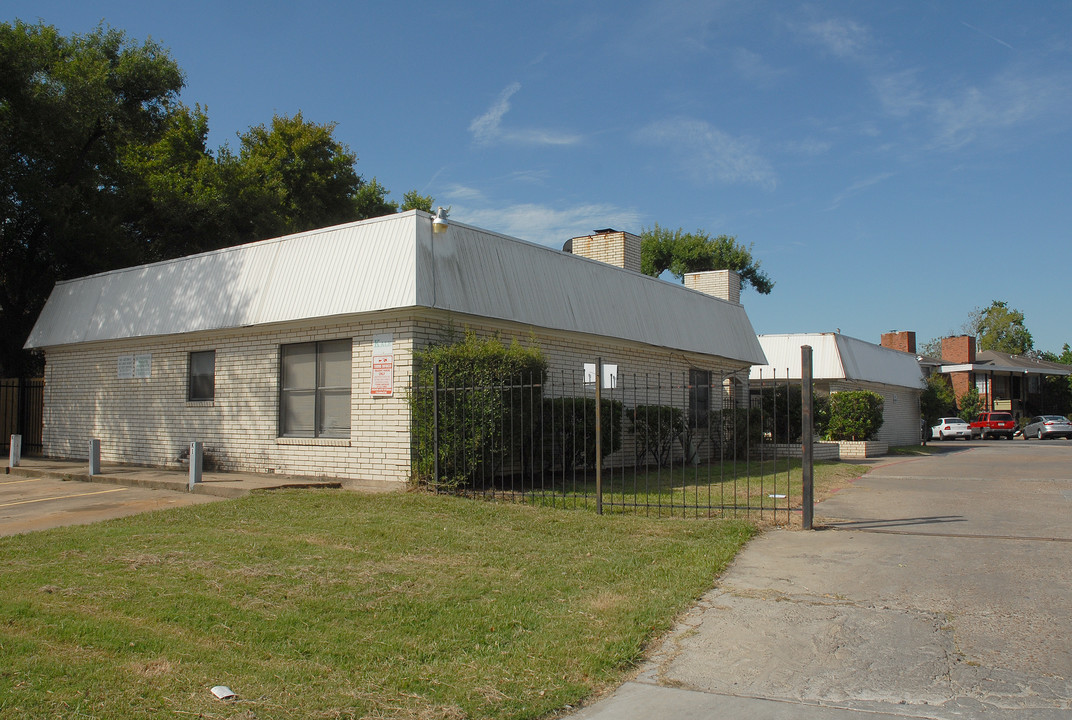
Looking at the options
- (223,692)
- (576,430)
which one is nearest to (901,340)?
(576,430)

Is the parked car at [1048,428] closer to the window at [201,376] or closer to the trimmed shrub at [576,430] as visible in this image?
the trimmed shrub at [576,430]

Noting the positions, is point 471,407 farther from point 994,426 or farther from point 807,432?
point 994,426

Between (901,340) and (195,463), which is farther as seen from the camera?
(901,340)

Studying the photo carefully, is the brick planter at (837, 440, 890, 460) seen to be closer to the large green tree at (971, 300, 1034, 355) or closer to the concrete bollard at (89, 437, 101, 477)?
the concrete bollard at (89, 437, 101, 477)

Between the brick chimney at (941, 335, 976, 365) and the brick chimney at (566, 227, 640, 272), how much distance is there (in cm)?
4118

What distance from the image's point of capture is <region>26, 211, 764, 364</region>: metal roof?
1201 cm

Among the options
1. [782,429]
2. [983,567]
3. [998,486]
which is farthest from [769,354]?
[983,567]

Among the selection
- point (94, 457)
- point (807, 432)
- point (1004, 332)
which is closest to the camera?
point (807, 432)

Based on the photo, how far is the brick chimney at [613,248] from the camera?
63.9ft

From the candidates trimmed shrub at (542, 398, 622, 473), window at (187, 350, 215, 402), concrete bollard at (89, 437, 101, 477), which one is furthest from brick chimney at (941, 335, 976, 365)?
concrete bollard at (89, 437, 101, 477)

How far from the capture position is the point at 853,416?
2500 cm

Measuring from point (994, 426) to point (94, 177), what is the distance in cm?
4499

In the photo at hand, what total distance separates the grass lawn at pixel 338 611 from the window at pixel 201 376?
605cm

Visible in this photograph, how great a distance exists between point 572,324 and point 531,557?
7.91 metres
